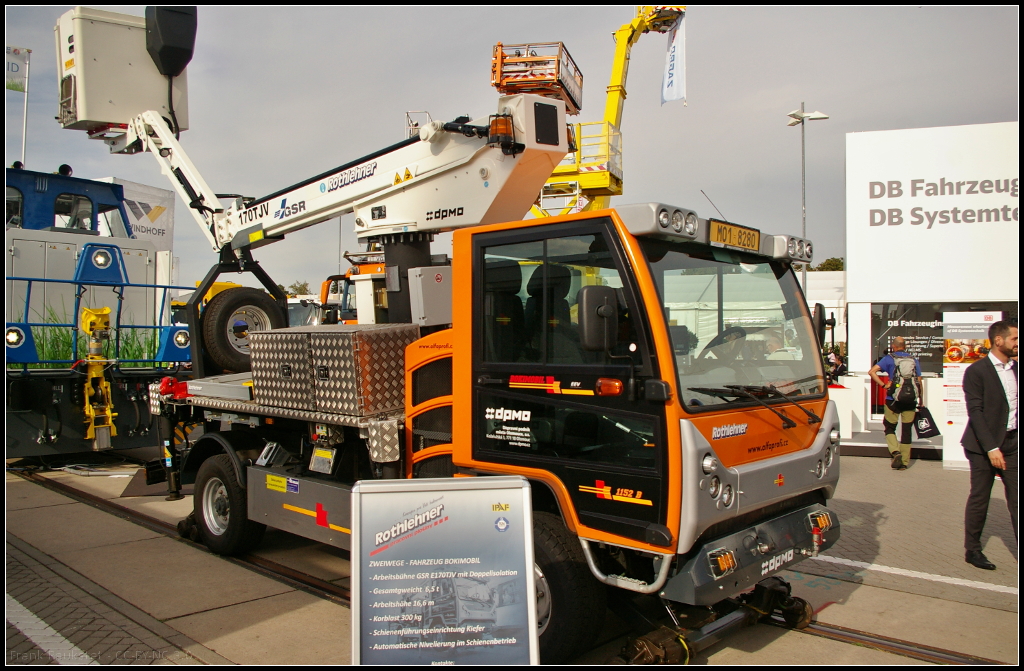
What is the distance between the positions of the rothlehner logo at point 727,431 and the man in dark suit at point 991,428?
10.4 feet

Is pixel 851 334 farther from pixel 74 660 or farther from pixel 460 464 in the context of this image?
pixel 74 660

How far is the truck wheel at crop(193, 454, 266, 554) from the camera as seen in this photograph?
6.22 meters

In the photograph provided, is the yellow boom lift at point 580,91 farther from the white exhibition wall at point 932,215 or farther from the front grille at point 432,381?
the front grille at point 432,381

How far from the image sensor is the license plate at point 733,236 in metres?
4.12

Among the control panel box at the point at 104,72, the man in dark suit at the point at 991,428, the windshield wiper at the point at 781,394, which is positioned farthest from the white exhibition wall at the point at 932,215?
the control panel box at the point at 104,72

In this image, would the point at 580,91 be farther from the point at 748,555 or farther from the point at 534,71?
the point at 748,555

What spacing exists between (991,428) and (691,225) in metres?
3.73

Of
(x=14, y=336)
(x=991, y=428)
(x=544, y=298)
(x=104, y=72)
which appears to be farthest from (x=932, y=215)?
(x=14, y=336)

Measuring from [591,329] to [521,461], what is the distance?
103cm

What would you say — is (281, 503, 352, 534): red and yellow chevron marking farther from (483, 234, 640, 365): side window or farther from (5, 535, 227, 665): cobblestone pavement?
(483, 234, 640, 365): side window

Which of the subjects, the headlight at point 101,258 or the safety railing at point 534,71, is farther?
the safety railing at point 534,71

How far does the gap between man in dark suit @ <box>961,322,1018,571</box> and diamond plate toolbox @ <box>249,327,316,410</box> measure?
17.5 feet

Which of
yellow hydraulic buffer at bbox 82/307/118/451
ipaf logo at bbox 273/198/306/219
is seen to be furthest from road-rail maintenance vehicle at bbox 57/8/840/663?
yellow hydraulic buffer at bbox 82/307/118/451

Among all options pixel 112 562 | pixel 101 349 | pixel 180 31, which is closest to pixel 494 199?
pixel 112 562
